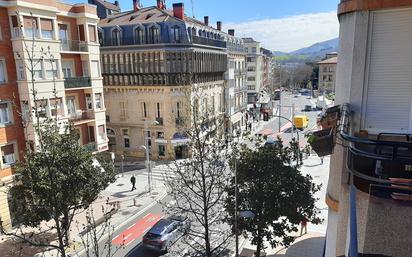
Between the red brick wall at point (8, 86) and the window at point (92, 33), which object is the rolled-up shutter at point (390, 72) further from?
the window at point (92, 33)

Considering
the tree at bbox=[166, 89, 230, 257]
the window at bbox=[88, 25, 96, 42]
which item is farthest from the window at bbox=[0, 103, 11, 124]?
the tree at bbox=[166, 89, 230, 257]

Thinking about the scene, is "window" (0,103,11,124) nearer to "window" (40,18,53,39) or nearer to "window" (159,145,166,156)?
"window" (40,18,53,39)

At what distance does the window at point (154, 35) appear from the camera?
32.8 metres

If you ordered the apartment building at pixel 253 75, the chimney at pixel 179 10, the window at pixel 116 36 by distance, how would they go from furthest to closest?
the apartment building at pixel 253 75, the window at pixel 116 36, the chimney at pixel 179 10

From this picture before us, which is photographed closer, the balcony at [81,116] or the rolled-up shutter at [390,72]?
the rolled-up shutter at [390,72]

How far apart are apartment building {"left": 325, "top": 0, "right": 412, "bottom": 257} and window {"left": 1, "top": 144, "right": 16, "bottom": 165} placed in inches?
756

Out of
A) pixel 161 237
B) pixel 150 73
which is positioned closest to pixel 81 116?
pixel 150 73

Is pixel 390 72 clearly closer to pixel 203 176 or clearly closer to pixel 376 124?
pixel 376 124

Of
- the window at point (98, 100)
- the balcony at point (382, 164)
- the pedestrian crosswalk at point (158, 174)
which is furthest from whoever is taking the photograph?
the pedestrian crosswalk at point (158, 174)

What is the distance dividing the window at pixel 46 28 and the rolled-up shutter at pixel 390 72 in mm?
20070

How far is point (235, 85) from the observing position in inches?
1972

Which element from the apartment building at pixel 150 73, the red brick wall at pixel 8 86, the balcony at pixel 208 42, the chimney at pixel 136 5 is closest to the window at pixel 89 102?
the red brick wall at pixel 8 86

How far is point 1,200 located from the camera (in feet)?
59.4

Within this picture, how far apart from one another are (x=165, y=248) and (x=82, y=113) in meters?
13.4
